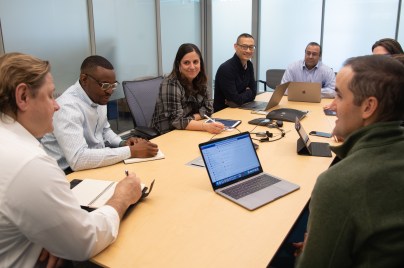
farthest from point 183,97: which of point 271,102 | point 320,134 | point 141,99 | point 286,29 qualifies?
point 286,29

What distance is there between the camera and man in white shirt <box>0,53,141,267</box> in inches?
38.5

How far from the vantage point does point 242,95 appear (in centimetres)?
353

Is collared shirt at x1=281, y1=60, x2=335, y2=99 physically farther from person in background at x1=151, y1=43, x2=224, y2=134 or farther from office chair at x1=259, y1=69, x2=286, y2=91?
person in background at x1=151, y1=43, x2=224, y2=134

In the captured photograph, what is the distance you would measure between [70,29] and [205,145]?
9.42ft

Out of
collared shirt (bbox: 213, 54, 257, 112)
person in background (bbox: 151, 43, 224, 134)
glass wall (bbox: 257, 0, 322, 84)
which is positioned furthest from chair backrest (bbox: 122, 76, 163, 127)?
glass wall (bbox: 257, 0, 322, 84)

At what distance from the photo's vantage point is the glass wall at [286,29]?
5.59 metres

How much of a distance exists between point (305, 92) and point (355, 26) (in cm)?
247

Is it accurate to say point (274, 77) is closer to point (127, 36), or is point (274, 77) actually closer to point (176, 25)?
point (176, 25)

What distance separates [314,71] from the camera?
4.05 m

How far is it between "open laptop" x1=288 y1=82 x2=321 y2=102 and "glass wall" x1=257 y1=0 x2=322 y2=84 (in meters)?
2.42

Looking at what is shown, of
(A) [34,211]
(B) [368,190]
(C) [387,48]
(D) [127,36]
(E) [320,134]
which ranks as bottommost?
(E) [320,134]

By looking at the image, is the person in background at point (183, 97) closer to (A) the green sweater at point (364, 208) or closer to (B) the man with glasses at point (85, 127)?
(B) the man with glasses at point (85, 127)

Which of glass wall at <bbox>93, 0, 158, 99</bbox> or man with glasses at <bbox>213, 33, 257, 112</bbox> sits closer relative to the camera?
man with glasses at <bbox>213, 33, 257, 112</bbox>

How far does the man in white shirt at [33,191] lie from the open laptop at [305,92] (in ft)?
9.18
